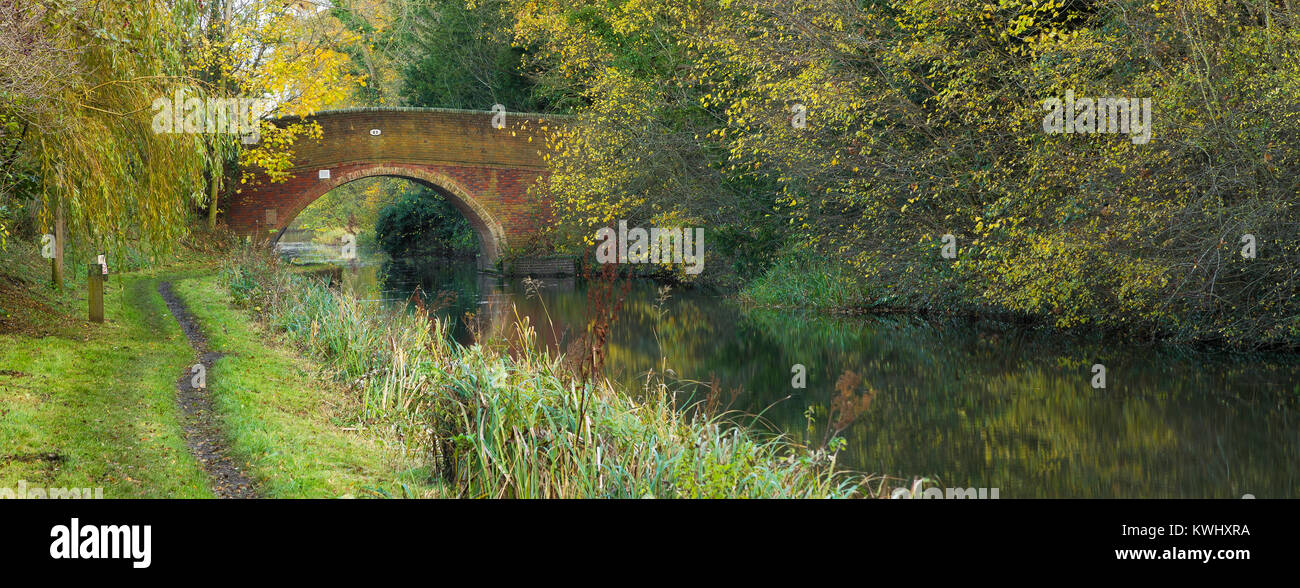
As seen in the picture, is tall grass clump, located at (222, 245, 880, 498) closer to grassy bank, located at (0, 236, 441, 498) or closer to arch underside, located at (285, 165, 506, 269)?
grassy bank, located at (0, 236, 441, 498)

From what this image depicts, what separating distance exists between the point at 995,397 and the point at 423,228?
2869cm

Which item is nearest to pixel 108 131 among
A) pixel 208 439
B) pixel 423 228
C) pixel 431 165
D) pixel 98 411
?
pixel 98 411

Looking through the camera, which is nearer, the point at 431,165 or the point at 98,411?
the point at 98,411

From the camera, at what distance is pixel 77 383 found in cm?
831

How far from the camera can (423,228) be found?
1447 inches

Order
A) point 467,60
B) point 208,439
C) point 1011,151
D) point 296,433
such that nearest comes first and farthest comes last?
1. point 208,439
2. point 296,433
3. point 1011,151
4. point 467,60

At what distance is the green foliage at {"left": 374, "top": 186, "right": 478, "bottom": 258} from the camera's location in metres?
35.1

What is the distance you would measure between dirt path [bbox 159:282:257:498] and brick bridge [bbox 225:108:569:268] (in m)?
15.7

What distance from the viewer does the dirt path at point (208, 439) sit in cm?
586

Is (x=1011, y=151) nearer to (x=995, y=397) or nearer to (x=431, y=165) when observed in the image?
(x=995, y=397)

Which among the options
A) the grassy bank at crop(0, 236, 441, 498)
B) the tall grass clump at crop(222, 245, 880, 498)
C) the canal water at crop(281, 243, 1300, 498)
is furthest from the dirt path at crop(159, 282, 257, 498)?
the canal water at crop(281, 243, 1300, 498)

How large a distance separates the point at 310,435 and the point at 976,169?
30.8 feet

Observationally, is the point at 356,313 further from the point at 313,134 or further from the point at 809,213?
the point at 313,134

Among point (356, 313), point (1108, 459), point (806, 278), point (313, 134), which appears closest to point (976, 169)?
point (806, 278)
